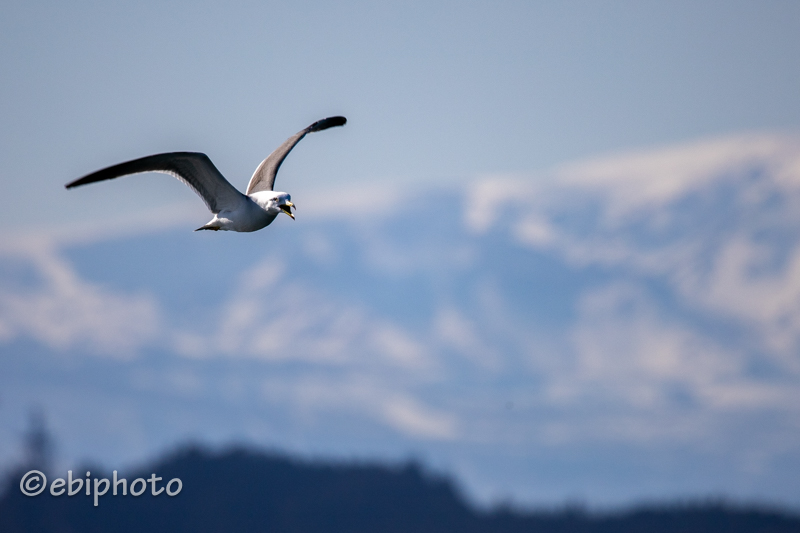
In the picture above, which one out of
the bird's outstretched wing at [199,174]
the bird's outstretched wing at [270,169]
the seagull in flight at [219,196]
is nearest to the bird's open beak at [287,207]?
the seagull in flight at [219,196]

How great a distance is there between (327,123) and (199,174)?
6962 millimetres

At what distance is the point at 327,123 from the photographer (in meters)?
33.3

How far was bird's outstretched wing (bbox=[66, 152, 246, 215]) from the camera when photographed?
26062mm

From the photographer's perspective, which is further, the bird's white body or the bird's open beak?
the bird's white body

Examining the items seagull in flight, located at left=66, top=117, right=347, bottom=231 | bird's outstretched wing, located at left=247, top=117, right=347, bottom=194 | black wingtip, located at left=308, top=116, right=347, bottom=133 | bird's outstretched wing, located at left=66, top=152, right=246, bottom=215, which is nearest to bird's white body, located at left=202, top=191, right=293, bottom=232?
seagull in flight, located at left=66, top=117, right=347, bottom=231

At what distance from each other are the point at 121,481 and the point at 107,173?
2051cm

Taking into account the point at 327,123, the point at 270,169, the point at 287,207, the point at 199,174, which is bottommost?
the point at 287,207

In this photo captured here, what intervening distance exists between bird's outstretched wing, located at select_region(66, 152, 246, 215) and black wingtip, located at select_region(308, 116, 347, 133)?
588cm

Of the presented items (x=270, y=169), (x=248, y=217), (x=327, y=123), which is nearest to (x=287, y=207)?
(x=248, y=217)

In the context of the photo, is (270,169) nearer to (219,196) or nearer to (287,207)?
(219,196)

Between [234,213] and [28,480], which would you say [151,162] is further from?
[28,480]

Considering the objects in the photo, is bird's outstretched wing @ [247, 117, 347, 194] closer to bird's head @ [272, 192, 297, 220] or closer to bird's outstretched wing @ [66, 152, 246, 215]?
bird's outstretched wing @ [66, 152, 246, 215]

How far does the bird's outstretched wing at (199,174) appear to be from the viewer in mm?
26062

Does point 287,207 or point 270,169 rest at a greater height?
point 270,169
